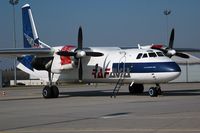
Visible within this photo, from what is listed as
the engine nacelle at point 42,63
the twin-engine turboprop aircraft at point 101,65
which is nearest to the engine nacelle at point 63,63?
the twin-engine turboprop aircraft at point 101,65

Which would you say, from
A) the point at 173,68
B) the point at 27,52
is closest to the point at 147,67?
the point at 173,68

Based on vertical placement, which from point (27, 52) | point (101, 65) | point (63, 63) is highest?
point (27, 52)

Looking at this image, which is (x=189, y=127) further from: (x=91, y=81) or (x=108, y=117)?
(x=91, y=81)

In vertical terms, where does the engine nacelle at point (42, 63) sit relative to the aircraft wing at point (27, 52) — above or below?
below

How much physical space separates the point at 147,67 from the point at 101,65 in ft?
12.6

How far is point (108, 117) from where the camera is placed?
49.2 feet

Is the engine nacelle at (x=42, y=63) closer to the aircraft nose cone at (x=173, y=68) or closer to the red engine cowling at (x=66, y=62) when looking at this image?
the red engine cowling at (x=66, y=62)

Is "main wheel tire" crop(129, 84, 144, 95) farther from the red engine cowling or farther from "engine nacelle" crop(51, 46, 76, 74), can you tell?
the red engine cowling

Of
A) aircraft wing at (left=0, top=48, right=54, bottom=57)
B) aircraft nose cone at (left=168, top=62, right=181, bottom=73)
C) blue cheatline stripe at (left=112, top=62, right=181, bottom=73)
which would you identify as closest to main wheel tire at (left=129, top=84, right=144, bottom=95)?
blue cheatline stripe at (left=112, top=62, right=181, bottom=73)

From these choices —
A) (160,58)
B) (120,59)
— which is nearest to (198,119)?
(160,58)

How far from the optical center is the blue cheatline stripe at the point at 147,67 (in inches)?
1004

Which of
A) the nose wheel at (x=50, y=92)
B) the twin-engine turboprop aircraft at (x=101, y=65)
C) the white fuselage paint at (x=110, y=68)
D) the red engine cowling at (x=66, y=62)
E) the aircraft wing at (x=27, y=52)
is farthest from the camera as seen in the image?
the red engine cowling at (x=66, y=62)

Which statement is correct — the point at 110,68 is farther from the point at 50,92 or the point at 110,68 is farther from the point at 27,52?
the point at 27,52

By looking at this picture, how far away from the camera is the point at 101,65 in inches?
1137
